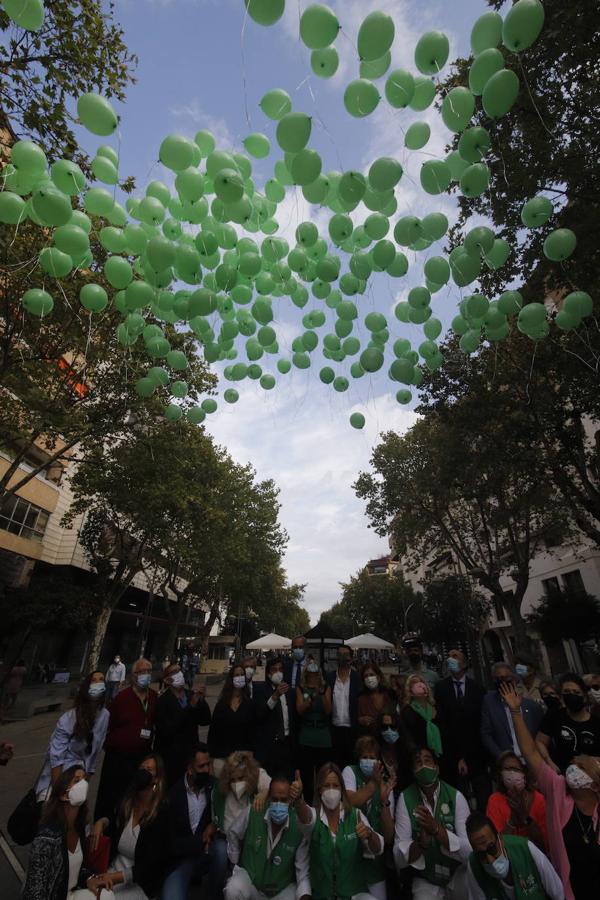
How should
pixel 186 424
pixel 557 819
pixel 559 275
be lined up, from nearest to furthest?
pixel 557 819 → pixel 559 275 → pixel 186 424

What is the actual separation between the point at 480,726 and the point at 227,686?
105 inches

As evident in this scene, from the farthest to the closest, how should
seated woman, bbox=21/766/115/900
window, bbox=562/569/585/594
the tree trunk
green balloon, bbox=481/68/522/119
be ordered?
window, bbox=562/569/585/594 → the tree trunk → green balloon, bbox=481/68/522/119 → seated woman, bbox=21/766/115/900

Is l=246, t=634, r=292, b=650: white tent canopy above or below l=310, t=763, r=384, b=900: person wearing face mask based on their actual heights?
above

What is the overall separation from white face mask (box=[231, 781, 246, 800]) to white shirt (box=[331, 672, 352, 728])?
158 cm

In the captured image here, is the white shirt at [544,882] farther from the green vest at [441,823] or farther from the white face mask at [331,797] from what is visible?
the white face mask at [331,797]

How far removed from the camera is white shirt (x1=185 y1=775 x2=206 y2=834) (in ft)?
11.9

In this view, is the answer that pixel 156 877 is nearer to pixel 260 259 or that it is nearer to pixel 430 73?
pixel 260 259

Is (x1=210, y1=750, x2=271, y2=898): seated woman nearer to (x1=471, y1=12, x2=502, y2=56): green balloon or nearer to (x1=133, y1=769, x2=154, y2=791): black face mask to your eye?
(x1=133, y1=769, x2=154, y2=791): black face mask

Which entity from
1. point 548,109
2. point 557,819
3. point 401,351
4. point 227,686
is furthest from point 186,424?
point 557,819

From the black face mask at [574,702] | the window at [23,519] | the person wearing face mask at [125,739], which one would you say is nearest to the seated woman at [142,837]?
the person wearing face mask at [125,739]

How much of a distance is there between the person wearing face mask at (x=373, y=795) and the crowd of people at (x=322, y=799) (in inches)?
0.4

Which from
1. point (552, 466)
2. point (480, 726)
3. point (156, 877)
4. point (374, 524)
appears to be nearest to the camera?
point (156, 877)

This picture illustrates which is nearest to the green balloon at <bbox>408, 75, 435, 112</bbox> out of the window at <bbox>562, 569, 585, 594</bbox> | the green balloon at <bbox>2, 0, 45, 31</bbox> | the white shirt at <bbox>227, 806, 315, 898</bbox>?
the green balloon at <bbox>2, 0, 45, 31</bbox>

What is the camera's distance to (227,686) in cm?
506
